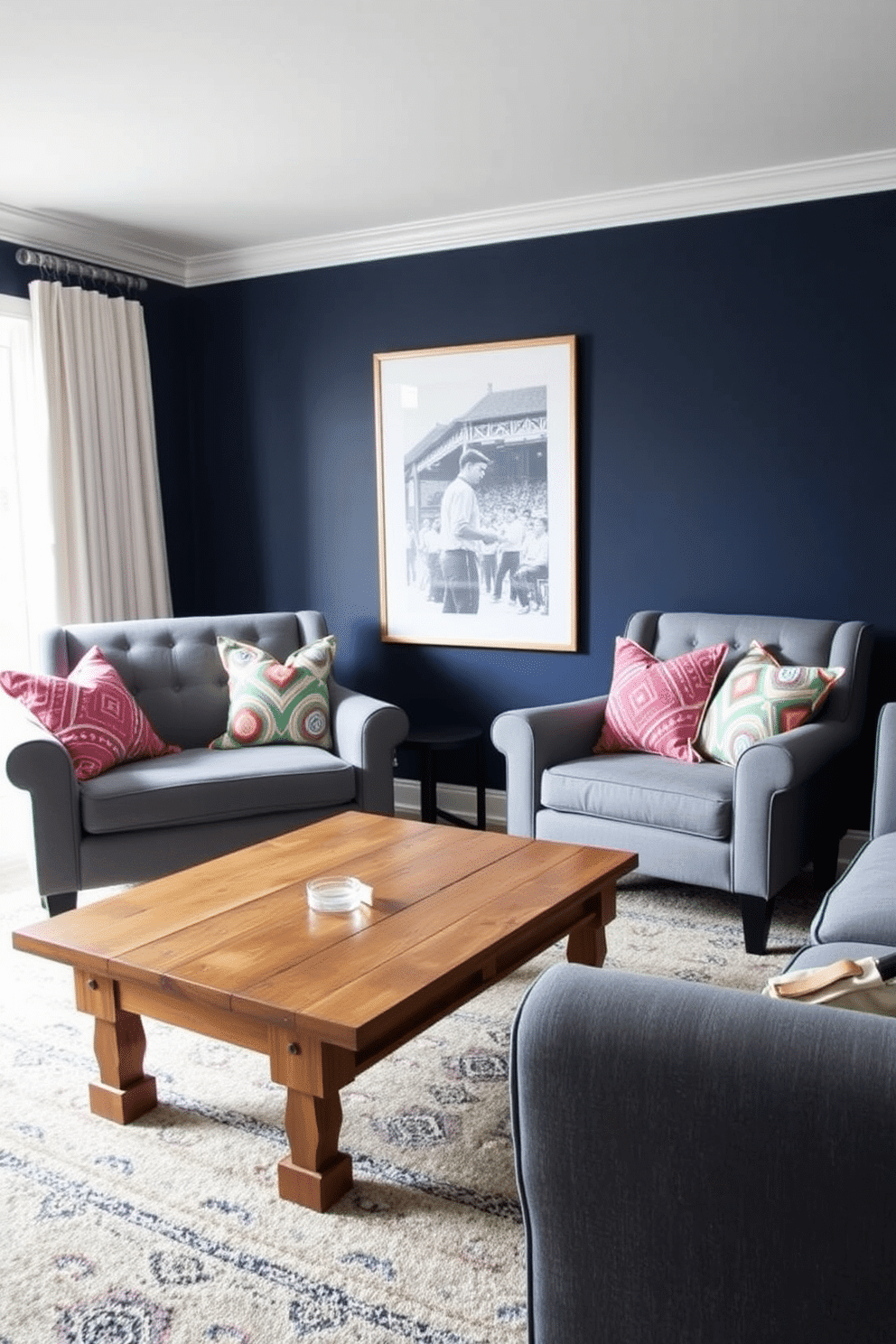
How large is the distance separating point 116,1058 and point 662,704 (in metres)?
2.15

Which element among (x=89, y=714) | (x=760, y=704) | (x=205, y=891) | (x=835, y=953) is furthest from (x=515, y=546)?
(x=835, y=953)

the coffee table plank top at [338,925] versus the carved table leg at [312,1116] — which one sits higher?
the coffee table plank top at [338,925]

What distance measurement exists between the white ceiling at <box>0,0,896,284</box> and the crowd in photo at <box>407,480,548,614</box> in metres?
1.03

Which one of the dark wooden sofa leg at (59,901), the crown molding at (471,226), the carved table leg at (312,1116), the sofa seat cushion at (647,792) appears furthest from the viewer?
the crown molding at (471,226)

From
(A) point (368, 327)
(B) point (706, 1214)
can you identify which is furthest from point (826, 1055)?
(A) point (368, 327)

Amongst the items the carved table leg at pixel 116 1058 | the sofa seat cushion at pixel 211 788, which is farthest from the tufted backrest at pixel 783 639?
the carved table leg at pixel 116 1058

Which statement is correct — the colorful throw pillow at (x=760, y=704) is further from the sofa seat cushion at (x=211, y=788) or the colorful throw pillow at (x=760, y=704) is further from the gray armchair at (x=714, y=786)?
the sofa seat cushion at (x=211, y=788)

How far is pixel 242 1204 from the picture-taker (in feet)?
7.06

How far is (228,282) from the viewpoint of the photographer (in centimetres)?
527

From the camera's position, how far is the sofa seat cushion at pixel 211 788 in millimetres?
3586

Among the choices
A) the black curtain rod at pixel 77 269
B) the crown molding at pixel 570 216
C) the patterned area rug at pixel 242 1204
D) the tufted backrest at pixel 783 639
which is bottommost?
the patterned area rug at pixel 242 1204

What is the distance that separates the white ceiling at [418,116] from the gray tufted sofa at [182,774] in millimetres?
1609

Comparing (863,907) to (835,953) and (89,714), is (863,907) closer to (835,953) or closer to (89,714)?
(835,953)

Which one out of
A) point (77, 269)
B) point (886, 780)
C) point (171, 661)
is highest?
point (77, 269)
